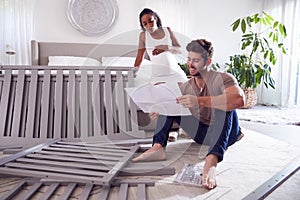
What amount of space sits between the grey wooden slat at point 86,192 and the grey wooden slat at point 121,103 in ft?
3.15

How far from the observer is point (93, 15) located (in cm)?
426

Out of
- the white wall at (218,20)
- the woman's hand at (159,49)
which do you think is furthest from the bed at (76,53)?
the woman's hand at (159,49)

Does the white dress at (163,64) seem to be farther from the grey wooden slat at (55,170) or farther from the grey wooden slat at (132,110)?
the grey wooden slat at (55,170)

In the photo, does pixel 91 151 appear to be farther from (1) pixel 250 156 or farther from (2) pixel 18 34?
(2) pixel 18 34

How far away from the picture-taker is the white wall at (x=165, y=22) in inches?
165

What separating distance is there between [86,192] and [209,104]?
816 mm

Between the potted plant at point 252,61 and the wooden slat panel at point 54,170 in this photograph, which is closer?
the wooden slat panel at point 54,170

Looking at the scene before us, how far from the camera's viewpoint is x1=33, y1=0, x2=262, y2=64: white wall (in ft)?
13.8

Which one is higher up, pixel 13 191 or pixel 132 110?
pixel 132 110

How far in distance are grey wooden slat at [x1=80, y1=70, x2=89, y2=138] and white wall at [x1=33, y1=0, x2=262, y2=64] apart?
135cm

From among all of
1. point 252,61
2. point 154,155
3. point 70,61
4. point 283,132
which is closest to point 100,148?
point 154,155

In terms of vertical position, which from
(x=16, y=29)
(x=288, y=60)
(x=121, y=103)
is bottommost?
(x=121, y=103)

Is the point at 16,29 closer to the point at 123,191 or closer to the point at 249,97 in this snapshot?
the point at 123,191

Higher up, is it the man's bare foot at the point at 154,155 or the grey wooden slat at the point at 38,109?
the grey wooden slat at the point at 38,109
